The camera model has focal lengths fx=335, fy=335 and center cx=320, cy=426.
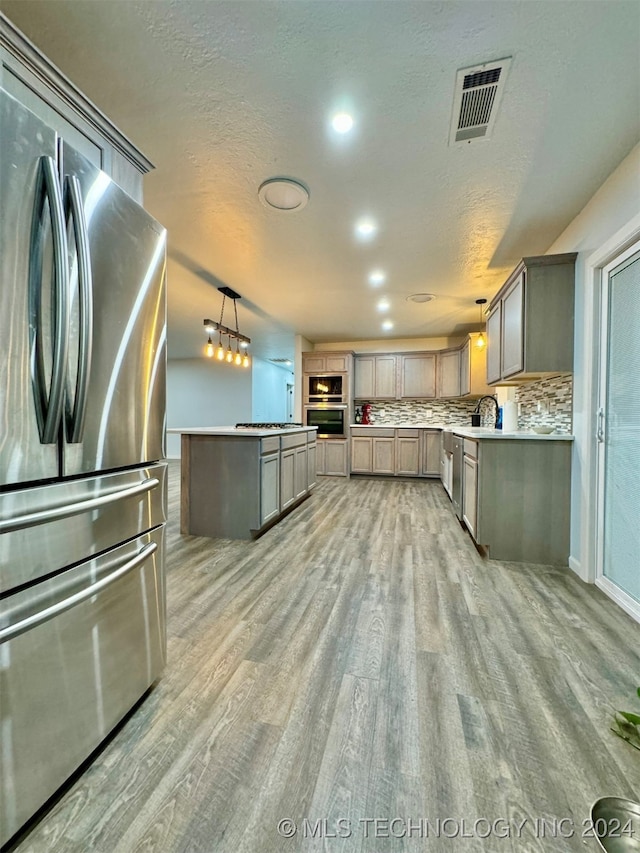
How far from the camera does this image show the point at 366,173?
2.01 metres

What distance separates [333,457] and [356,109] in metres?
4.96

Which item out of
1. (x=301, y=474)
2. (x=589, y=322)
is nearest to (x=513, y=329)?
(x=589, y=322)

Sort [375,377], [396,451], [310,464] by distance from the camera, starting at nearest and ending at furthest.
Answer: [310,464]
[396,451]
[375,377]

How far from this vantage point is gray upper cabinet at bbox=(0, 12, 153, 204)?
3.08 feet

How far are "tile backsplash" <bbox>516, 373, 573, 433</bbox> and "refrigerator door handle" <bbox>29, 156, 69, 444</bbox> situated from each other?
3095mm

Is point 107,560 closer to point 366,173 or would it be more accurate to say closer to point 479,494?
point 366,173

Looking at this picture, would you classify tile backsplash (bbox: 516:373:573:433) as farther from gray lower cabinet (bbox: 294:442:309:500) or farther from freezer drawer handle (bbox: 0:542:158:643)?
freezer drawer handle (bbox: 0:542:158:643)

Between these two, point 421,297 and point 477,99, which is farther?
point 421,297

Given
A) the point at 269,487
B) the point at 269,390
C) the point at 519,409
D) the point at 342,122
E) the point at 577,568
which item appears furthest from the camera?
the point at 269,390

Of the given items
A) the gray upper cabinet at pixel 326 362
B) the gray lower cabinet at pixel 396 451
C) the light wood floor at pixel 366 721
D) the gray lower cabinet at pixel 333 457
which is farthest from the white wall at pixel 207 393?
the light wood floor at pixel 366 721

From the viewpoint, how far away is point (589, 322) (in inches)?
88.6

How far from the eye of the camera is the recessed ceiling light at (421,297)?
13.3ft

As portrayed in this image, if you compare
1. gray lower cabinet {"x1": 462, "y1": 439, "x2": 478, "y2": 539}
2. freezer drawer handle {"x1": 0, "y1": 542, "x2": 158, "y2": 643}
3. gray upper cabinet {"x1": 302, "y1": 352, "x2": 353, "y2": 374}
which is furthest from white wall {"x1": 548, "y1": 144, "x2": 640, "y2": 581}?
gray upper cabinet {"x1": 302, "y1": 352, "x2": 353, "y2": 374}

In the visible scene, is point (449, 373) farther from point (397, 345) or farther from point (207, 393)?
point (207, 393)
